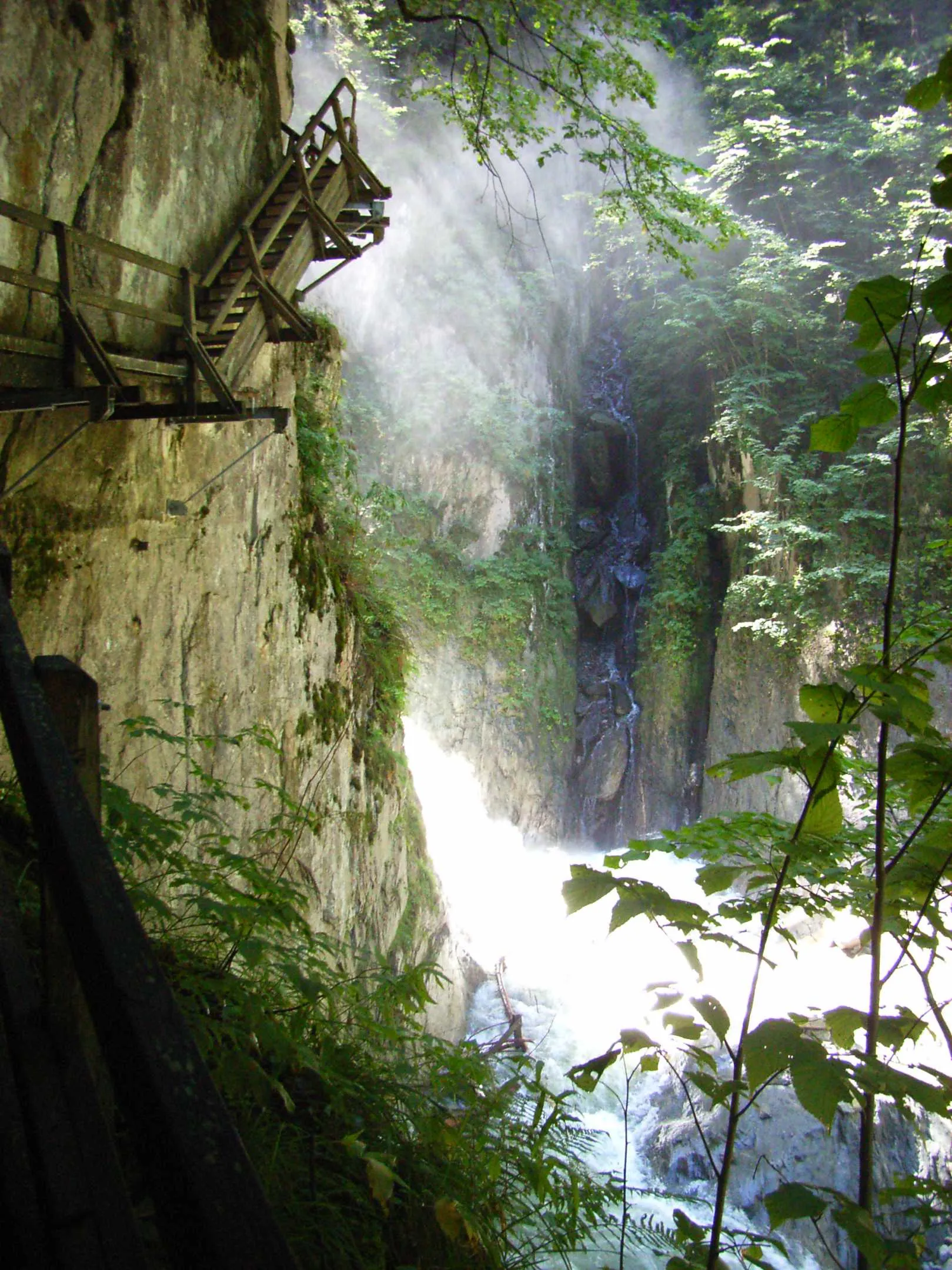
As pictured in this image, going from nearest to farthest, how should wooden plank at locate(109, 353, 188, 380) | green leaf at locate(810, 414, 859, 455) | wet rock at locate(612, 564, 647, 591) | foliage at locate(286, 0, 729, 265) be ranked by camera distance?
1. green leaf at locate(810, 414, 859, 455)
2. wooden plank at locate(109, 353, 188, 380)
3. foliage at locate(286, 0, 729, 265)
4. wet rock at locate(612, 564, 647, 591)

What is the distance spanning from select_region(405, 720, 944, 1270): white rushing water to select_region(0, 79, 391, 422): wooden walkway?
22.6ft

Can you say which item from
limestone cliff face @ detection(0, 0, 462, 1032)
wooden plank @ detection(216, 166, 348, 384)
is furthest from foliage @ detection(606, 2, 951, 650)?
limestone cliff face @ detection(0, 0, 462, 1032)

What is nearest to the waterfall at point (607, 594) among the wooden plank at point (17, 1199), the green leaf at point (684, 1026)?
the green leaf at point (684, 1026)

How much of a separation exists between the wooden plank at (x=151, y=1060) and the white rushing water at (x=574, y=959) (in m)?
8.73

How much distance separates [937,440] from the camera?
49.9 feet

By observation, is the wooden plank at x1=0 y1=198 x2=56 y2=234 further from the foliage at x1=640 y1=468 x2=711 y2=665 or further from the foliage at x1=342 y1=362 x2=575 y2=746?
the foliage at x1=640 y1=468 x2=711 y2=665

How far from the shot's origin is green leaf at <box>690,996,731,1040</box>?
1.67 metres

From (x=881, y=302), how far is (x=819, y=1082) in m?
1.55

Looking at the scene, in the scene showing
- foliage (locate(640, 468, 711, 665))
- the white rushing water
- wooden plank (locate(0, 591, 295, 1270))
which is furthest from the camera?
foliage (locate(640, 468, 711, 665))

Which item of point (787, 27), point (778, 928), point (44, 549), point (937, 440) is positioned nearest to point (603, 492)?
point (937, 440)

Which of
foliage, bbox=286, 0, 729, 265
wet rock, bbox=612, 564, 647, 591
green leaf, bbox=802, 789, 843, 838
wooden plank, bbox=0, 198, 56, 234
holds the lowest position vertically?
green leaf, bbox=802, 789, 843, 838

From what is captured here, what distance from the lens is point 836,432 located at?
177 centimetres

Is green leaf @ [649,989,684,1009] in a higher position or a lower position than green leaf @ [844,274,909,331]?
lower

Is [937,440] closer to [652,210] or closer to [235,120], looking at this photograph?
[652,210]
